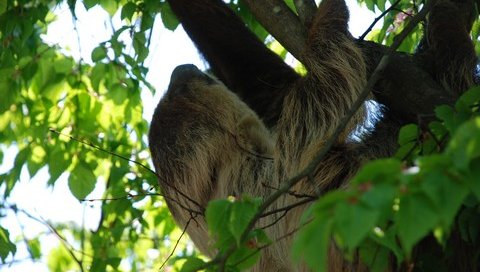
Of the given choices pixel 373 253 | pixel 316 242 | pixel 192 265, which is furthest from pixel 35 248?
pixel 316 242

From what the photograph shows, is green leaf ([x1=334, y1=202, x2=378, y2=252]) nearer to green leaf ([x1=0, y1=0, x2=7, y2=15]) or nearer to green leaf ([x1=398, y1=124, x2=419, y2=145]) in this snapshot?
green leaf ([x1=398, y1=124, x2=419, y2=145])

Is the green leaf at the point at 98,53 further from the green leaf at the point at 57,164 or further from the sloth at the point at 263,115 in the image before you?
the sloth at the point at 263,115

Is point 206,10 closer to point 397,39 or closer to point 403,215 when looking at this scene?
point 397,39

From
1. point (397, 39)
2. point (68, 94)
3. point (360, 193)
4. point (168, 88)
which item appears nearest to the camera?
point (360, 193)

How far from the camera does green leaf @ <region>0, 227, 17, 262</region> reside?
17.6 ft

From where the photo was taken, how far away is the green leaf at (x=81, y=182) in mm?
6781

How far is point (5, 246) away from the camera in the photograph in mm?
5410

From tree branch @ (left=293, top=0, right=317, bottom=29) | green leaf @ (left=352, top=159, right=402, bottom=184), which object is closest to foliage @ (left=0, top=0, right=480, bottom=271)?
green leaf @ (left=352, top=159, right=402, bottom=184)

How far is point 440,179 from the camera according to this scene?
95.0 inches

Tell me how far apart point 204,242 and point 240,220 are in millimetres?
3091

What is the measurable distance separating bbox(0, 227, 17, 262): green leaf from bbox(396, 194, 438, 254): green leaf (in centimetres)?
366

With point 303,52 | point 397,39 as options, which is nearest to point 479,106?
point 397,39

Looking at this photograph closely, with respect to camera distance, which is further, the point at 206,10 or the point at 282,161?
the point at 206,10

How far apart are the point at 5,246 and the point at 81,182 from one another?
1520 millimetres
